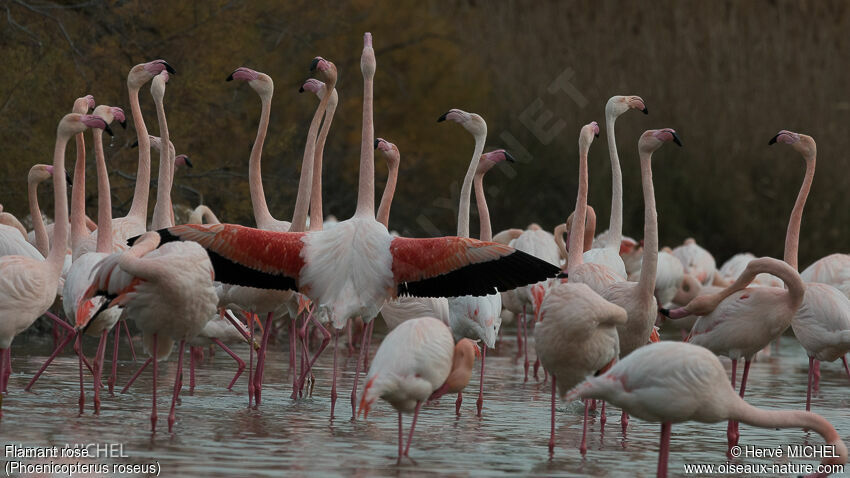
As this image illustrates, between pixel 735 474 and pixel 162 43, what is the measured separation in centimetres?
1120

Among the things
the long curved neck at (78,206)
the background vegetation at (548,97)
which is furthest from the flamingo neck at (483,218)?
the background vegetation at (548,97)

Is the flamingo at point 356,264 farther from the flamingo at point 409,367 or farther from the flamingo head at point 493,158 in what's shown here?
the flamingo head at point 493,158

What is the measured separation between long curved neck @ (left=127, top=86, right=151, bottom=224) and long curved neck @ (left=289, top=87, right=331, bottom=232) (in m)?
1.17

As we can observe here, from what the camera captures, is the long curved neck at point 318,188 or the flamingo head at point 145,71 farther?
the long curved neck at point 318,188

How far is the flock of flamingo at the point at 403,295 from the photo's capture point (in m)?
6.45

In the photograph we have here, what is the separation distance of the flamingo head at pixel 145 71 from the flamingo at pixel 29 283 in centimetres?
113

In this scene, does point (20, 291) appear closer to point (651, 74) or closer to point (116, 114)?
point (116, 114)

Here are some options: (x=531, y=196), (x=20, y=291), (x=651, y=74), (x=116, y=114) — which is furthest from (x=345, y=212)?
(x=20, y=291)

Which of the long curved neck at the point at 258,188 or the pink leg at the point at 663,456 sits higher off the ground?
the long curved neck at the point at 258,188

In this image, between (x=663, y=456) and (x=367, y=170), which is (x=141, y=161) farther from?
(x=663, y=456)

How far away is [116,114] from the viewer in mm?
9156

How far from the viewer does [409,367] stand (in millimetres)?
6613

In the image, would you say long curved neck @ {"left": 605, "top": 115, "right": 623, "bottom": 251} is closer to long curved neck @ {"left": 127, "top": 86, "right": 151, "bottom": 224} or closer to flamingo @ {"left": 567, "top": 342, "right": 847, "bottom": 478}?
long curved neck @ {"left": 127, "top": 86, "right": 151, "bottom": 224}

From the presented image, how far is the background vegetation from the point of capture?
18.3 meters
